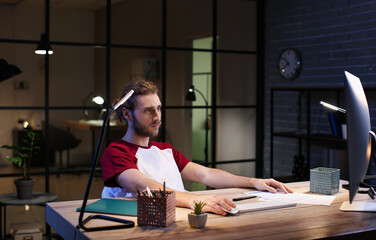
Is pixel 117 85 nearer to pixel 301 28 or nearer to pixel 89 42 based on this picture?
pixel 89 42

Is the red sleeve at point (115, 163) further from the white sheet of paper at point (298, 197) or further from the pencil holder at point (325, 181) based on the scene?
the pencil holder at point (325, 181)

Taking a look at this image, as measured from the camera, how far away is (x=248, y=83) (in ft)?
18.1

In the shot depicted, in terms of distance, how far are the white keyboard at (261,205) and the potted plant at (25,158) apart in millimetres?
2525

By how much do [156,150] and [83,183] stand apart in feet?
7.54

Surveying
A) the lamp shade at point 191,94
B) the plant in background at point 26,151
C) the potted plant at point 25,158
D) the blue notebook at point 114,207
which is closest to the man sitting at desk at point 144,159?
the blue notebook at point 114,207

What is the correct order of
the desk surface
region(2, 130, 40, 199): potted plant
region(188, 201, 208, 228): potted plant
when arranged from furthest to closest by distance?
1. region(2, 130, 40, 199): potted plant
2. the desk surface
3. region(188, 201, 208, 228): potted plant

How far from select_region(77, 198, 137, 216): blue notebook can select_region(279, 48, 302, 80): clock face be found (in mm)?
3338

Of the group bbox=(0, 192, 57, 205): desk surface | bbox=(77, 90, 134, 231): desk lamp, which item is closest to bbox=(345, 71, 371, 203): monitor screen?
bbox=(77, 90, 134, 231): desk lamp

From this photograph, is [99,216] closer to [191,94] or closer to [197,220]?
[197,220]

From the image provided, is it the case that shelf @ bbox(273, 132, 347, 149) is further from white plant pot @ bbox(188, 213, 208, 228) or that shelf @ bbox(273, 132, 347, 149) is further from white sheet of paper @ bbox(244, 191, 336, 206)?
white plant pot @ bbox(188, 213, 208, 228)

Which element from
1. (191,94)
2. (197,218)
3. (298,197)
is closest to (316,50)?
(191,94)

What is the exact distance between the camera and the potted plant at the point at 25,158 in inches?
162

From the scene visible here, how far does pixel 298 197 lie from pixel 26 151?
2.77 meters

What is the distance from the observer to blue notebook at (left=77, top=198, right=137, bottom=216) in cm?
188
